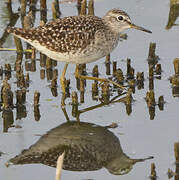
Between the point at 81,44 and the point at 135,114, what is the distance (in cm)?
138

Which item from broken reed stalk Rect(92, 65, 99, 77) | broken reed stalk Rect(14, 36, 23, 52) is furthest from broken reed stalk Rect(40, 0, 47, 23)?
broken reed stalk Rect(92, 65, 99, 77)

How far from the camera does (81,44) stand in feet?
31.7

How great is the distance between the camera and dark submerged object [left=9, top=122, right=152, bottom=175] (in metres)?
8.06

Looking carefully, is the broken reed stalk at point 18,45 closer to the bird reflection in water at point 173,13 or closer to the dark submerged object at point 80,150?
the dark submerged object at point 80,150

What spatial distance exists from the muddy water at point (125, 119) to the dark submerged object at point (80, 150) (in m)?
0.09

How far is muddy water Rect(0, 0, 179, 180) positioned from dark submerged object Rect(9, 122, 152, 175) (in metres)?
0.09

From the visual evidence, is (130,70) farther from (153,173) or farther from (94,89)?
(153,173)

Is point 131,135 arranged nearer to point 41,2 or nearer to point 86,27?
point 86,27

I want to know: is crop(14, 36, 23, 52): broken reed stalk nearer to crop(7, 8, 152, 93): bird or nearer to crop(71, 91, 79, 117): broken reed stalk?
crop(7, 8, 152, 93): bird

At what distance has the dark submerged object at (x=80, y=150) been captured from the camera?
8.06 metres

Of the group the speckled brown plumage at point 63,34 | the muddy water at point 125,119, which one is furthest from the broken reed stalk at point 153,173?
the speckled brown plumage at point 63,34

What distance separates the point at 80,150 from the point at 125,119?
1.20m

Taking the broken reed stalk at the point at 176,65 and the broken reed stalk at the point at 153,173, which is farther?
the broken reed stalk at the point at 176,65

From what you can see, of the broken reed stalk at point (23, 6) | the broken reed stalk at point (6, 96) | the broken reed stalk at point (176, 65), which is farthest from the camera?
the broken reed stalk at point (23, 6)
